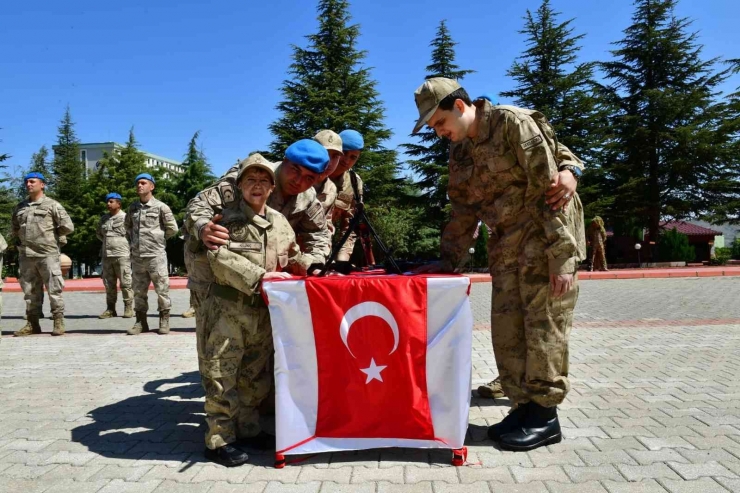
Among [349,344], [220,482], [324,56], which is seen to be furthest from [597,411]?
[324,56]

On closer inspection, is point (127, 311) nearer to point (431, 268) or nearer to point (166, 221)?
point (166, 221)

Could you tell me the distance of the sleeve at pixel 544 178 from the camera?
339 centimetres

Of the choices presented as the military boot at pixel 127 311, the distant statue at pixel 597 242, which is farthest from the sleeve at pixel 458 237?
the distant statue at pixel 597 242

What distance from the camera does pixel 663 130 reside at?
33125mm

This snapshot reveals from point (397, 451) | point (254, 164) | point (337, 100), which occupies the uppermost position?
point (337, 100)

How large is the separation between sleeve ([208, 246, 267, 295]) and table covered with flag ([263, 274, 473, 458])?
97 millimetres

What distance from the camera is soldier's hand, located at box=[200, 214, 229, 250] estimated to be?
126 inches

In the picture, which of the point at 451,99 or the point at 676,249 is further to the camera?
the point at 676,249

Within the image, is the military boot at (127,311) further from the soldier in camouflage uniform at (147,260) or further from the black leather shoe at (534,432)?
the black leather shoe at (534,432)

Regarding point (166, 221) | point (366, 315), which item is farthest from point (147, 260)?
point (366, 315)

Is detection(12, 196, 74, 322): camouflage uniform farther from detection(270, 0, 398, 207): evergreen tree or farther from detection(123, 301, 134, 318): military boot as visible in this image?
Answer: detection(270, 0, 398, 207): evergreen tree

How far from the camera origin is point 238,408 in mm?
3439

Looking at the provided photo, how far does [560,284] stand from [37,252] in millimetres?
8098

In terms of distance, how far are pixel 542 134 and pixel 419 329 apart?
1.46m
